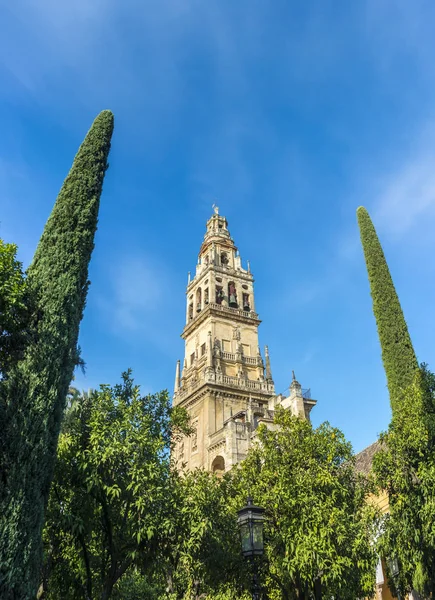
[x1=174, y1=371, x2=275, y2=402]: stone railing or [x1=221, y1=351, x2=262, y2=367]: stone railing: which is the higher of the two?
[x1=221, y1=351, x2=262, y2=367]: stone railing

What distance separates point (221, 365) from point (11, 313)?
28.4m

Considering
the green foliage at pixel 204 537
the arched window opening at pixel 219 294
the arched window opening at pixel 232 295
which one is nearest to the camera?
the green foliage at pixel 204 537

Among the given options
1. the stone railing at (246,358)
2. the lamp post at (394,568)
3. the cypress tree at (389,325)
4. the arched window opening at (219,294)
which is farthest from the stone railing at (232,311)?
the lamp post at (394,568)

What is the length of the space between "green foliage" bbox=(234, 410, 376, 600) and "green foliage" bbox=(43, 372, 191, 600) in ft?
15.0

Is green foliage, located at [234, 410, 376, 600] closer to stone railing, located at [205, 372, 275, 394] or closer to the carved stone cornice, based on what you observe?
stone railing, located at [205, 372, 275, 394]

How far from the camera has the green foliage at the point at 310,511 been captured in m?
16.2

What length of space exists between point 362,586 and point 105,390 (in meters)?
10.9

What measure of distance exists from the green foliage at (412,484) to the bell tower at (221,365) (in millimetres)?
15041

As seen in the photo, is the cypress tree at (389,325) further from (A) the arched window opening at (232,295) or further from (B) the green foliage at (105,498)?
(A) the arched window opening at (232,295)

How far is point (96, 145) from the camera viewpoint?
1722 centimetres

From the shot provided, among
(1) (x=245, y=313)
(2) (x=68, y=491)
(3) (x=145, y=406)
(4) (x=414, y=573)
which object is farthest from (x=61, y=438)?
(1) (x=245, y=313)

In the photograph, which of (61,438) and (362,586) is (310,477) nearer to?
(362,586)

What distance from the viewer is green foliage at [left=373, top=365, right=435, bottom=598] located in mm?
15992

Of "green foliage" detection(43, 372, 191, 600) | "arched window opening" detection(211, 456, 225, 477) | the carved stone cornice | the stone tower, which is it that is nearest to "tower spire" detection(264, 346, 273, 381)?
the stone tower
